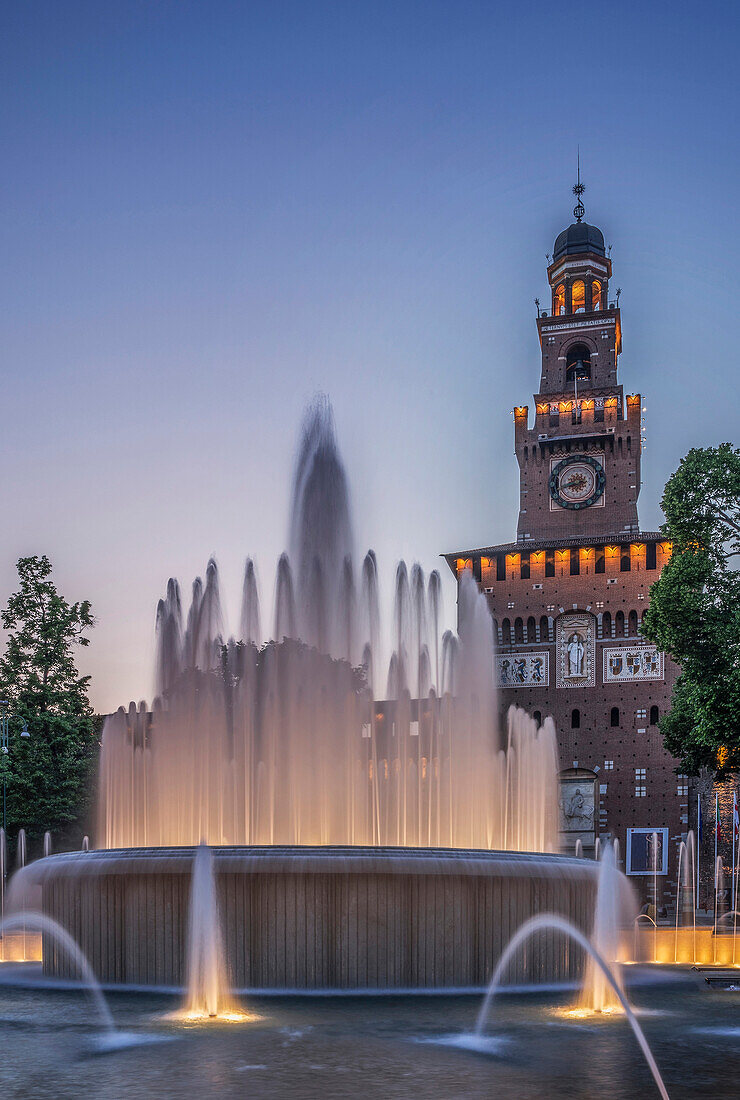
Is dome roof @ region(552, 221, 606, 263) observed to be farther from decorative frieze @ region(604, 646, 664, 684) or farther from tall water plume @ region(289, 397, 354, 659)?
tall water plume @ region(289, 397, 354, 659)

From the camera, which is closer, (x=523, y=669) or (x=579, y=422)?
(x=523, y=669)

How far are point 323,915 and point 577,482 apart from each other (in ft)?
155

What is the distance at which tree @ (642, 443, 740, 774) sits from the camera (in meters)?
26.9

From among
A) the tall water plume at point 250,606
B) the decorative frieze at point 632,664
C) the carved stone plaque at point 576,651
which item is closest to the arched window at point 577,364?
the carved stone plaque at point 576,651

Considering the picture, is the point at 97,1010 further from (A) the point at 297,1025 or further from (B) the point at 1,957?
(B) the point at 1,957

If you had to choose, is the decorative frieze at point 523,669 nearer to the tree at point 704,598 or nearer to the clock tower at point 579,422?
the clock tower at point 579,422

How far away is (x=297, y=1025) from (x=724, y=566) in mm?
19045

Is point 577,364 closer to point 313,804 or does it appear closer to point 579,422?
point 579,422

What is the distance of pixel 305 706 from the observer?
65.3 ft

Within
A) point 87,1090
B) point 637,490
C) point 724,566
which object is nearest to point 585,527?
point 637,490

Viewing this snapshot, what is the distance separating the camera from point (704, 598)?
91.3ft

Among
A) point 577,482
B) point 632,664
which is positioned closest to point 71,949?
point 632,664

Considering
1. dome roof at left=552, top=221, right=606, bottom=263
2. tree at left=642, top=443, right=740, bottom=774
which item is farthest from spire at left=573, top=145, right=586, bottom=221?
tree at left=642, top=443, right=740, bottom=774

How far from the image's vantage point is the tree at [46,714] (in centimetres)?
4250
